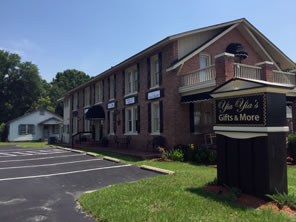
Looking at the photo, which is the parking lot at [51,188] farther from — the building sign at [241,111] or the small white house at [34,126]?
the small white house at [34,126]

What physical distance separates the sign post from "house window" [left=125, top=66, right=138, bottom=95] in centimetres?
1175

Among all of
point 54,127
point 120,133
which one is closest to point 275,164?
point 120,133

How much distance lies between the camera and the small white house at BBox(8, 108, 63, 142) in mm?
36438

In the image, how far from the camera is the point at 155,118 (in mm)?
15016

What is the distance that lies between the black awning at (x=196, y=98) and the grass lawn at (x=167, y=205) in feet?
18.4

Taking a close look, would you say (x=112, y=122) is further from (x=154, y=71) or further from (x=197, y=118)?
(x=197, y=118)

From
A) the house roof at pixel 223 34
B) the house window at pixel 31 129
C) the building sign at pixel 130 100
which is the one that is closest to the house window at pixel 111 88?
the house roof at pixel 223 34

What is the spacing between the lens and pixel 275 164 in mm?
4953

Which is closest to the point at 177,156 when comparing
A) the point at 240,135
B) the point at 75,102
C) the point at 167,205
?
Result: the point at 240,135

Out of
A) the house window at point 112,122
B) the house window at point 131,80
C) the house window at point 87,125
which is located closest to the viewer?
the house window at point 131,80

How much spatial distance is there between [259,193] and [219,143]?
4.93 feet

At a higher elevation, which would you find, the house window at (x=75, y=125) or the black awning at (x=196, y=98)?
the black awning at (x=196, y=98)

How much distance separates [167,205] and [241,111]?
2766 mm

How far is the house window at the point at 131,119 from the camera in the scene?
17141 mm
